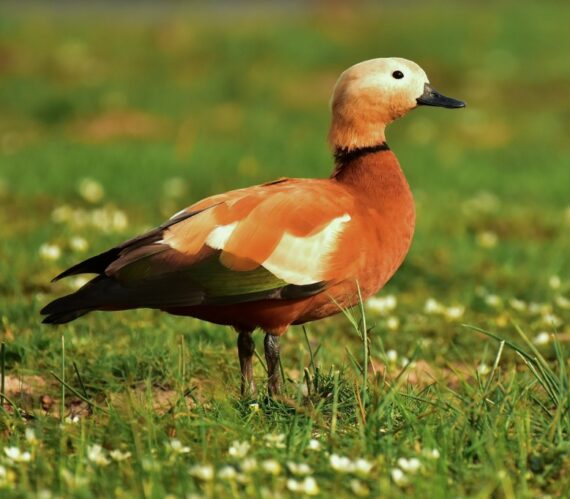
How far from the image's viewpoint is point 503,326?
6391 mm

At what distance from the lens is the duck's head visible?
5.01 m

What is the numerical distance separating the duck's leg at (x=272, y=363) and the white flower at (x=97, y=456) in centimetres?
102

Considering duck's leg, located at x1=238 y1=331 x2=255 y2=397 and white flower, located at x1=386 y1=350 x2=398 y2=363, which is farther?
white flower, located at x1=386 y1=350 x2=398 y2=363

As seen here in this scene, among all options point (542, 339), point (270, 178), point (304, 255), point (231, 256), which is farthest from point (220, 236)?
point (270, 178)

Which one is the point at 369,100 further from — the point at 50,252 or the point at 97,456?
the point at 50,252

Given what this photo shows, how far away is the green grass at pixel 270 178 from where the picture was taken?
3.55 metres

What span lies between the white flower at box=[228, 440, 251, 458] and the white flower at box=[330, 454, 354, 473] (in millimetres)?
270

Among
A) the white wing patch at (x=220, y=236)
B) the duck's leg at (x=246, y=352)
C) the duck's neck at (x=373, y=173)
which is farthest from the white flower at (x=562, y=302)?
the white wing patch at (x=220, y=236)

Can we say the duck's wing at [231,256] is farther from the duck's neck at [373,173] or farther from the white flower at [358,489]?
the white flower at [358,489]

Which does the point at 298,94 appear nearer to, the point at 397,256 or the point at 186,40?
the point at 186,40

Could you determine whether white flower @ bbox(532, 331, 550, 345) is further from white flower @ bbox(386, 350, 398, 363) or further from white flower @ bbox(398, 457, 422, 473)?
white flower @ bbox(398, 457, 422, 473)

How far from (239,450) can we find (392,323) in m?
2.74

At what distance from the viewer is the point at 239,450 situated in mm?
3473

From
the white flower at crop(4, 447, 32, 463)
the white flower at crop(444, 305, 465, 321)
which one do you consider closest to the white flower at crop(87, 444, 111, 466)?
the white flower at crop(4, 447, 32, 463)
